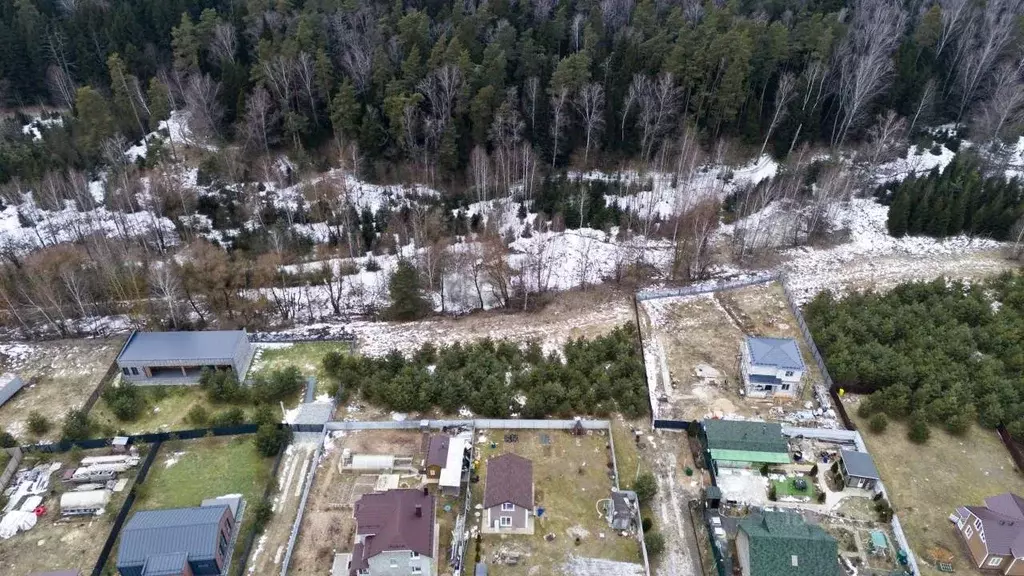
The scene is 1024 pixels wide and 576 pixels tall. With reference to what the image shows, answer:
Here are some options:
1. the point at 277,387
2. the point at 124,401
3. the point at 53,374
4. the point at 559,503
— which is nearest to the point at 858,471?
the point at 559,503

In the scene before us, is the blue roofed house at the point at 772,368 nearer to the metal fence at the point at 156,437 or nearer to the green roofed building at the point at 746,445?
the green roofed building at the point at 746,445

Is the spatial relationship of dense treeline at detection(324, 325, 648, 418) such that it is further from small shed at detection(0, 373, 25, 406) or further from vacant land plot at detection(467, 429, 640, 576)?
small shed at detection(0, 373, 25, 406)

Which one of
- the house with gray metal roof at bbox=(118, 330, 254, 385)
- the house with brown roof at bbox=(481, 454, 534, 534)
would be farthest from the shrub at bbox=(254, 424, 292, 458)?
the house with brown roof at bbox=(481, 454, 534, 534)

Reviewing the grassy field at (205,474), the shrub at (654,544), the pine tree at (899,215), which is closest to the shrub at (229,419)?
the grassy field at (205,474)

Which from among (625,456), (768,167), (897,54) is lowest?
(625,456)

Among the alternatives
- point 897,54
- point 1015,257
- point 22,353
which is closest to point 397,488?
point 22,353

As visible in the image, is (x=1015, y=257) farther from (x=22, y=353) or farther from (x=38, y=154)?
(x=38, y=154)

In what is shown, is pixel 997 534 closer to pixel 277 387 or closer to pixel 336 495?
pixel 336 495
